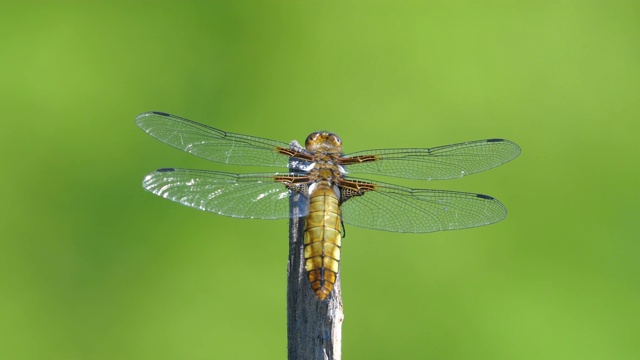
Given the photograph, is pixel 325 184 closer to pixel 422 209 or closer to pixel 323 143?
pixel 323 143

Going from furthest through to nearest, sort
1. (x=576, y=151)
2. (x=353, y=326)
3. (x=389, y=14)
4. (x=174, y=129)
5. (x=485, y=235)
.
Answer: (x=389, y=14) < (x=576, y=151) < (x=485, y=235) < (x=353, y=326) < (x=174, y=129)

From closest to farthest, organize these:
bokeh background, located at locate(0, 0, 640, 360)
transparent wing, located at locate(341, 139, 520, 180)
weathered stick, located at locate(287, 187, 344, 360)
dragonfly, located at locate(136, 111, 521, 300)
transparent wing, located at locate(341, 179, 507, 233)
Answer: weathered stick, located at locate(287, 187, 344, 360) → dragonfly, located at locate(136, 111, 521, 300) → transparent wing, located at locate(341, 179, 507, 233) → transparent wing, located at locate(341, 139, 520, 180) → bokeh background, located at locate(0, 0, 640, 360)

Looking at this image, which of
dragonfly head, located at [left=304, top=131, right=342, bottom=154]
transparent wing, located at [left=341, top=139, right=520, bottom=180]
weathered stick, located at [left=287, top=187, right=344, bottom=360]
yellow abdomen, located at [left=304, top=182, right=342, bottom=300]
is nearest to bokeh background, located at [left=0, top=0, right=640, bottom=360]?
transparent wing, located at [left=341, top=139, right=520, bottom=180]

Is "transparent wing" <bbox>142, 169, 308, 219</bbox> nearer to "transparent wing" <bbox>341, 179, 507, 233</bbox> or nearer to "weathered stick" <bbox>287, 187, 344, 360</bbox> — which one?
"transparent wing" <bbox>341, 179, 507, 233</bbox>

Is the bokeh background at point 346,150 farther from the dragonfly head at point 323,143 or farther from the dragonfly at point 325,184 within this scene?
the dragonfly head at point 323,143

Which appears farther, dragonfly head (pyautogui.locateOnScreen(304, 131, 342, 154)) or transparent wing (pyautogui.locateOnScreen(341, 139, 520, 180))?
transparent wing (pyautogui.locateOnScreen(341, 139, 520, 180))

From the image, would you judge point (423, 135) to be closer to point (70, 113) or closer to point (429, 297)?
point (429, 297)

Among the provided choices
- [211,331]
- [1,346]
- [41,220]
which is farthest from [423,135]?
[1,346]
